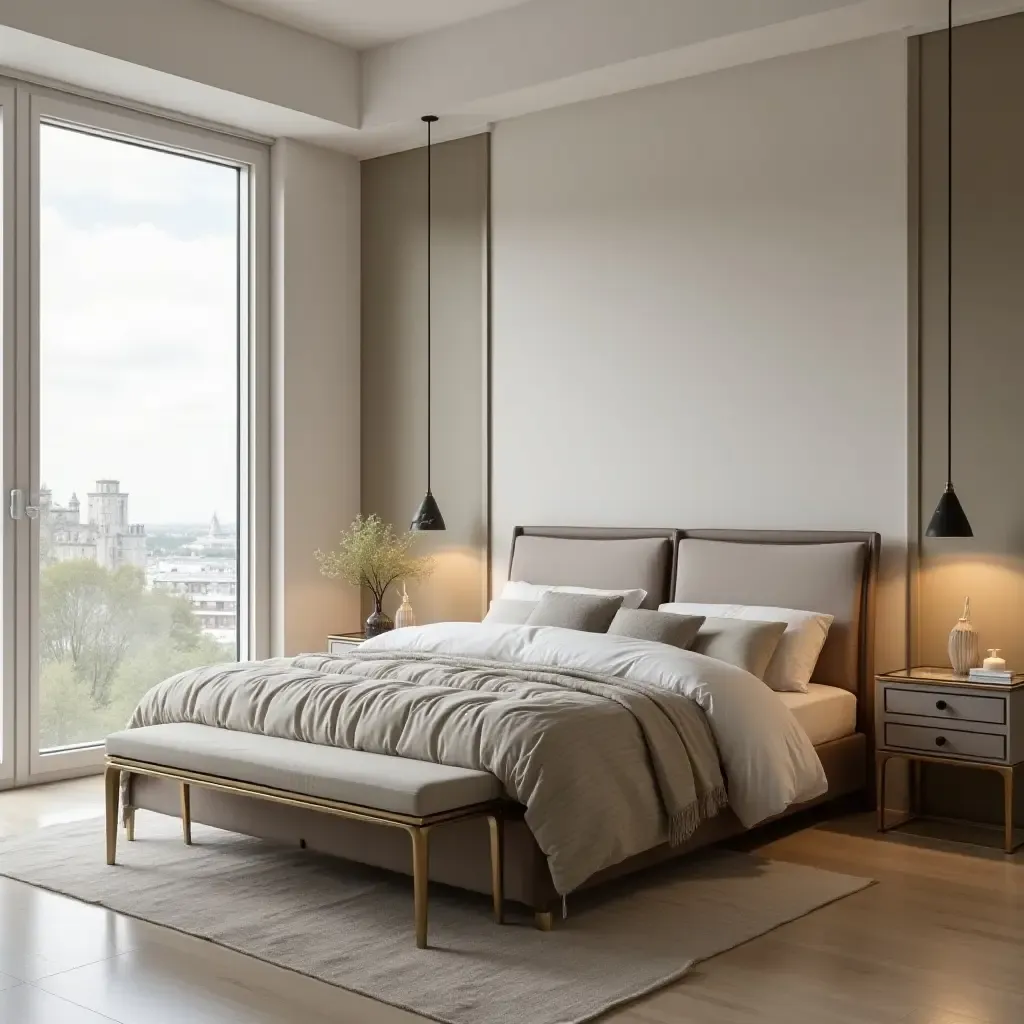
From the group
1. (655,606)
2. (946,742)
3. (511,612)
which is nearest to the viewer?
(946,742)

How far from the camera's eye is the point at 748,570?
5.17 metres

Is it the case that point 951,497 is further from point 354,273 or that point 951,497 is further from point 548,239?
point 354,273

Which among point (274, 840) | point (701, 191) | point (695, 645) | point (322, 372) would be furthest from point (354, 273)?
point (274, 840)

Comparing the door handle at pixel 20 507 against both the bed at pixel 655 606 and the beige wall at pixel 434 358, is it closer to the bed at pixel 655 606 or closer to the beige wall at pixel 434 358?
the bed at pixel 655 606

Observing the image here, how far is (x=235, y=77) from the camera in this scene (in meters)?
5.69

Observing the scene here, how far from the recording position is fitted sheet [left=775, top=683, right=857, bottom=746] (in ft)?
15.1

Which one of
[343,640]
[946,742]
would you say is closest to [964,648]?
[946,742]

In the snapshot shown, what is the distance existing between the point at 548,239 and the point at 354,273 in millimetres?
1250

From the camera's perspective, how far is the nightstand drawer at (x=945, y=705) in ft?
14.3

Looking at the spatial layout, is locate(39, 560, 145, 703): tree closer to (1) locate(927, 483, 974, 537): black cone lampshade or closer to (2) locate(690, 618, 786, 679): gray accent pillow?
(2) locate(690, 618, 786, 679): gray accent pillow

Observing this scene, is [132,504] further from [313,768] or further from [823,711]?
[823,711]

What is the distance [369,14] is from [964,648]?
3.71 m

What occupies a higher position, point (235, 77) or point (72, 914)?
point (235, 77)

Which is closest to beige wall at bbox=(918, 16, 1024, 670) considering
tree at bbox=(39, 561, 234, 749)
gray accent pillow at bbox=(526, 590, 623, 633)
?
gray accent pillow at bbox=(526, 590, 623, 633)
